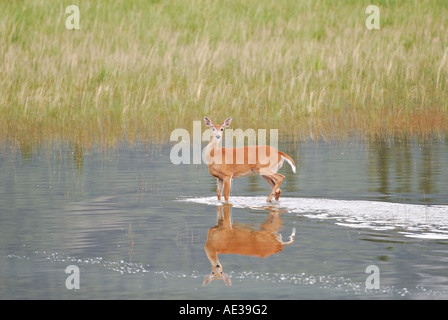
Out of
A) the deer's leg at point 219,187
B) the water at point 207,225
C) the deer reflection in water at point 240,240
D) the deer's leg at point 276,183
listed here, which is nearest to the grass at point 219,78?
the water at point 207,225

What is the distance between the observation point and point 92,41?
2727 centimetres

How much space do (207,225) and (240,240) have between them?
1.09m

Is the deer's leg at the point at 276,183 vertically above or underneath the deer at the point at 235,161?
underneath

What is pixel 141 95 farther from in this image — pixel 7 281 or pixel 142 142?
pixel 7 281

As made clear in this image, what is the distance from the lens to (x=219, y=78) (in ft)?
77.2

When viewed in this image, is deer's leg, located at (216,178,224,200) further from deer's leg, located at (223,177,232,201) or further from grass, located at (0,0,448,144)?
grass, located at (0,0,448,144)

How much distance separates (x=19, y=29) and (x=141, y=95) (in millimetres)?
7898

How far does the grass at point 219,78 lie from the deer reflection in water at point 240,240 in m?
8.80

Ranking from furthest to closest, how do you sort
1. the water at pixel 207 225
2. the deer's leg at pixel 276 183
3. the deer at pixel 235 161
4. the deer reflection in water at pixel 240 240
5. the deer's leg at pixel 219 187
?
1. the deer at pixel 235 161
2. the deer's leg at pixel 219 187
3. the deer's leg at pixel 276 183
4. the deer reflection in water at pixel 240 240
5. the water at pixel 207 225

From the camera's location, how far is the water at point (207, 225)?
7.91 metres

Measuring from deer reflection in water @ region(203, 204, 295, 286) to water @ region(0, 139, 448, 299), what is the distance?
6 cm

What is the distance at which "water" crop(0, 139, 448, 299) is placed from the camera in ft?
26.0

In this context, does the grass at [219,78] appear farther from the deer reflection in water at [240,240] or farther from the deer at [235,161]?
the deer reflection in water at [240,240]
